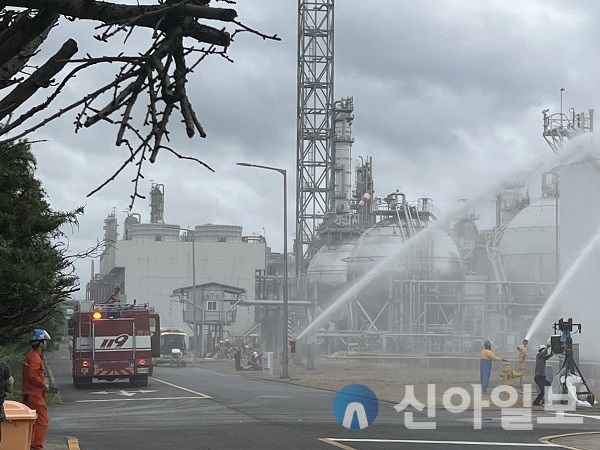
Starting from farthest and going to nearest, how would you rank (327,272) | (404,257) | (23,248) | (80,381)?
(327,272)
(404,257)
(80,381)
(23,248)

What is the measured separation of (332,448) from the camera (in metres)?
15.6

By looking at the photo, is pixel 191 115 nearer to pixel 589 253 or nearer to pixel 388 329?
pixel 589 253

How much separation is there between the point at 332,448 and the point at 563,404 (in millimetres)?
12139

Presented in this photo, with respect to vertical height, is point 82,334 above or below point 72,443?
above

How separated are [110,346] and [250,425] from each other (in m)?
15.6

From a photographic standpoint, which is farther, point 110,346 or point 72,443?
point 110,346

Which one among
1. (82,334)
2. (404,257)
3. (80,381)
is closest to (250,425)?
(82,334)

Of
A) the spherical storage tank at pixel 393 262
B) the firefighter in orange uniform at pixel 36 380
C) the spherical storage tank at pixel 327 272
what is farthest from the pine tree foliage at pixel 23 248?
the spherical storage tank at pixel 327 272

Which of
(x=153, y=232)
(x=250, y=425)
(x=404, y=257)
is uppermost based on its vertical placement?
(x=153, y=232)

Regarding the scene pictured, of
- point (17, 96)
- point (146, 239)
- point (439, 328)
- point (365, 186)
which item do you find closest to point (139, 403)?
point (17, 96)

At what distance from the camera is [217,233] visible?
116 metres

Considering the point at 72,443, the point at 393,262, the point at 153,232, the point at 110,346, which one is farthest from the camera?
the point at 153,232

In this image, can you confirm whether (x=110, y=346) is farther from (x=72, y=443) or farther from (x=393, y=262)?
(x=393, y=262)

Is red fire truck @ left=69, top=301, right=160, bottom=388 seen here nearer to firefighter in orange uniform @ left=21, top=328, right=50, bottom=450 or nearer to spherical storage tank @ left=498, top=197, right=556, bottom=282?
firefighter in orange uniform @ left=21, top=328, right=50, bottom=450
